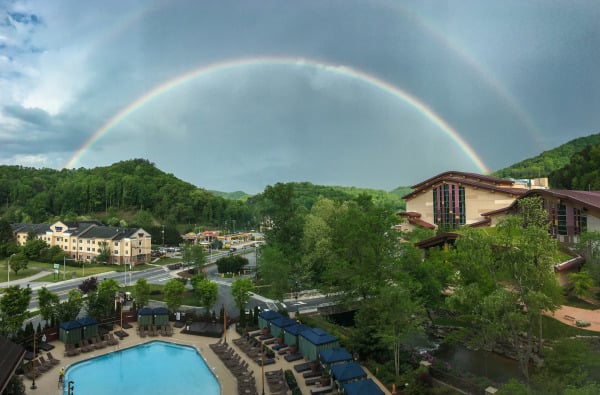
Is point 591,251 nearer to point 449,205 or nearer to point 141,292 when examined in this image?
point 449,205

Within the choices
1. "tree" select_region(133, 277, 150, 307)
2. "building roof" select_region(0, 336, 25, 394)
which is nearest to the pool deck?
"tree" select_region(133, 277, 150, 307)

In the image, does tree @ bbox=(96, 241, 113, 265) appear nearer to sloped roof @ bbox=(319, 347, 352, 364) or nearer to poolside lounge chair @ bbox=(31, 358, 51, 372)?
poolside lounge chair @ bbox=(31, 358, 51, 372)

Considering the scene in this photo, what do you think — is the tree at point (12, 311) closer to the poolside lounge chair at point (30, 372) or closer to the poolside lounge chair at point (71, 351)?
the poolside lounge chair at point (71, 351)

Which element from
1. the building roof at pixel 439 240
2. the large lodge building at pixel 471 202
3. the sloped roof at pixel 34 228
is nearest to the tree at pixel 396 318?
the building roof at pixel 439 240

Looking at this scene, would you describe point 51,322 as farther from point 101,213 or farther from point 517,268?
point 101,213

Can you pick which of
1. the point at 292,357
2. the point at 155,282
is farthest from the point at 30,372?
the point at 155,282

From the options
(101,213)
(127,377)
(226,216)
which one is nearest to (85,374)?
(127,377)

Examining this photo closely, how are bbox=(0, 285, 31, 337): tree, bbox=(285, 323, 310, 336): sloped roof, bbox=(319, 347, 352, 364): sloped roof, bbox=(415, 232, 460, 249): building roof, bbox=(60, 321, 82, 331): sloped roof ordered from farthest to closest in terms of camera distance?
bbox=(415, 232, 460, 249): building roof
bbox=(60, 321, 82, 331): sloped roof
bbox=(0, 285, 31, 337): tree
bbox=(285, 323, 310, 336): sloped roof
bbox=(319, 347, 352, 364): sloped roof
